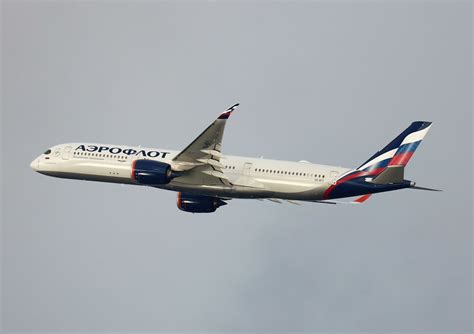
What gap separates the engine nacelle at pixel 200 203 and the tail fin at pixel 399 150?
14122mm

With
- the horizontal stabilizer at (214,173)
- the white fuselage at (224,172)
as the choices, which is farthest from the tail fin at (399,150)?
the horizontal stabilizer at (214,173)

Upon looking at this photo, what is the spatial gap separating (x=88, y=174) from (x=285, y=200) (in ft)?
55.5

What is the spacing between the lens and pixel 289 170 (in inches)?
3100

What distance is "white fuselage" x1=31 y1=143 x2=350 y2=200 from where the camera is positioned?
257 feet

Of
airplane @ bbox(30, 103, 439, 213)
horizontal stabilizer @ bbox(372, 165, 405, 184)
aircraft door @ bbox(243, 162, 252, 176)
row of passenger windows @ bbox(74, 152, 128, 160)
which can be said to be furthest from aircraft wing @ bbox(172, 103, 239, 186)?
horizontal stabilizer @ bbox(372, 165, 405, 184)

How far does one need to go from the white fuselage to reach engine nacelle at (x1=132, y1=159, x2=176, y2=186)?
5.10 feet

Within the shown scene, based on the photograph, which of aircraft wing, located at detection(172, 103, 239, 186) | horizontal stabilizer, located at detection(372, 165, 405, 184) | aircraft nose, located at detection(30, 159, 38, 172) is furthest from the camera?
aircraft nose, located at detection(30, 159, 38, 172)

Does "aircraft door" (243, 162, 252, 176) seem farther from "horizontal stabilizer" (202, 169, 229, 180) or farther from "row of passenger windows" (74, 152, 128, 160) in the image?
"row of passenger windows" (74, 152, 128, 160)

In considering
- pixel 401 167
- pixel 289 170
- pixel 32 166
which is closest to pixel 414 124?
pixel 401 167

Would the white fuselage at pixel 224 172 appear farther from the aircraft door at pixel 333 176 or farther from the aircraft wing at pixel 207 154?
the aircraft wing at pixel 207 154

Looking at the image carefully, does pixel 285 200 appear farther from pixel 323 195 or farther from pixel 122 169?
pixel 122 169

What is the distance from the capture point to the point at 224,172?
80.2 metres

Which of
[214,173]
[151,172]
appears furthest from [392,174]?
[151,172]

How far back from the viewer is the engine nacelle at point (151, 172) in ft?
258
